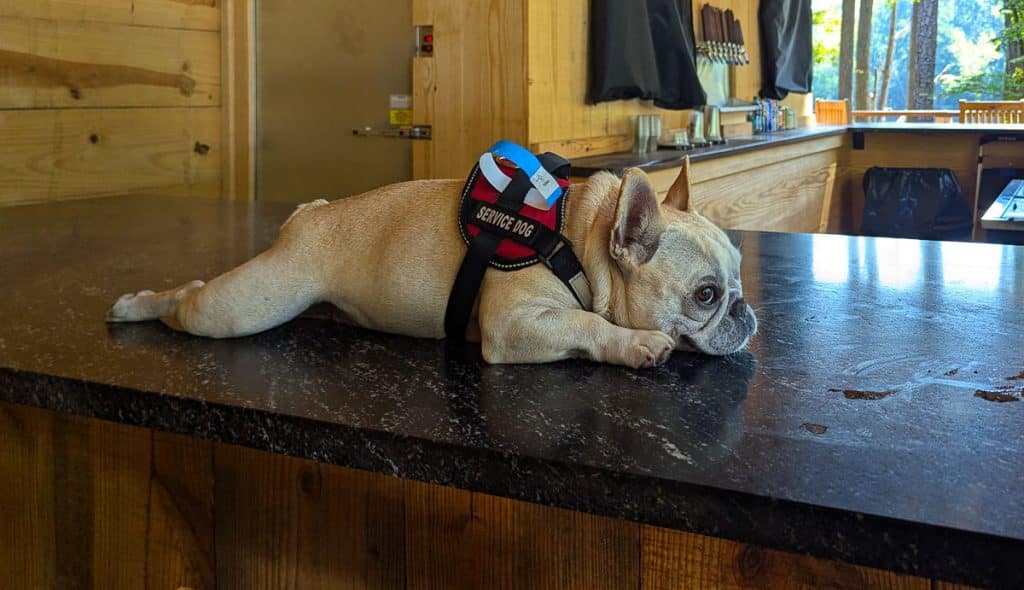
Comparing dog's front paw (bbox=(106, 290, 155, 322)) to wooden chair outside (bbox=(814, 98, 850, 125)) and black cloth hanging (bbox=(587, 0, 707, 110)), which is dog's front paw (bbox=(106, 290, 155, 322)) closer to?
black cloth hanging (bbox=(587, 0, 707, 110))

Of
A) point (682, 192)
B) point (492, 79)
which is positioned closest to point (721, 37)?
point (492, 79)

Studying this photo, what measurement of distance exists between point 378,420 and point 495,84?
107 inches

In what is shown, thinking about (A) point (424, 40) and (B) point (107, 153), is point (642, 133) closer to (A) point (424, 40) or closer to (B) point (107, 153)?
(A) point (424, 40)

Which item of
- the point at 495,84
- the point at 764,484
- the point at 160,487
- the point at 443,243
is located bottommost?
the point at 160,487

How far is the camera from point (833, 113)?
7.60 metres

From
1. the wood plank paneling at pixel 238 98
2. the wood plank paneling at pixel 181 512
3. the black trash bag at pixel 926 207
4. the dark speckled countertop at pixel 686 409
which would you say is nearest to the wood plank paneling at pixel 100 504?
the wood plank paneling at pixel 181 512

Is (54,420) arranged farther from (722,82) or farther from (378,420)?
(722,82)

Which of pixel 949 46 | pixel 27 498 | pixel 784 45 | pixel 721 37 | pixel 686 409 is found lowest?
pixel 27 498

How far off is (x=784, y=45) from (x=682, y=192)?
5666 millimetres

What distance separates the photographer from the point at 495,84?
11.4ft

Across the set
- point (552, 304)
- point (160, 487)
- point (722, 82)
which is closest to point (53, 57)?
point (160, 487)

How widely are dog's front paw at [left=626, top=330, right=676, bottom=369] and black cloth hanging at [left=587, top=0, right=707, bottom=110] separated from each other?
2.97 m

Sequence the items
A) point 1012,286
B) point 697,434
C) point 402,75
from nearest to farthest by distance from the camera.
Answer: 1. point 697,434
2. point 1012,286
3. point 402,75

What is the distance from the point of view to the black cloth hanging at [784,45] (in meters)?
6.21
